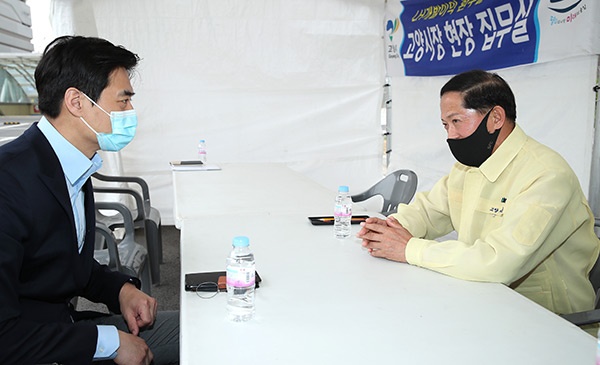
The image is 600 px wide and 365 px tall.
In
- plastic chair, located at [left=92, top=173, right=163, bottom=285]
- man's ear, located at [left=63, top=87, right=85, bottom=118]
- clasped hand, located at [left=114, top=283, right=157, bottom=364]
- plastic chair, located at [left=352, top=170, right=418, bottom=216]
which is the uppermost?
man's ear, located at [left=63, top=87, right=85, bottom=118]

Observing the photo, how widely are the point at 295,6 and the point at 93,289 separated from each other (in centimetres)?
400

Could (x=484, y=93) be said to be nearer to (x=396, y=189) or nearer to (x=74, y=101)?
(x=74, y=101)

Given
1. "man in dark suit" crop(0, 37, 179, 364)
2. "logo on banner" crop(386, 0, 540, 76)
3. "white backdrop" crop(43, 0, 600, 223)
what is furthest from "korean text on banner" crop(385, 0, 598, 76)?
"man in dark suit" crop(0, 37, 179, 364)

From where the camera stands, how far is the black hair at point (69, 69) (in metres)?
1.32

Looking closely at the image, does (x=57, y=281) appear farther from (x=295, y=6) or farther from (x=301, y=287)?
(x=295, y=6)

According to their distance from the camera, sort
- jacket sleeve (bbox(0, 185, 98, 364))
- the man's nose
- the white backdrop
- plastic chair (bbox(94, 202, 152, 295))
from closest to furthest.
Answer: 1. jacket sleeve (bbox(0, 185, 98, 364))
2. the man's nose
3. plastic chair (bbox(94, 202, 152, 295))
4. the white backdrop

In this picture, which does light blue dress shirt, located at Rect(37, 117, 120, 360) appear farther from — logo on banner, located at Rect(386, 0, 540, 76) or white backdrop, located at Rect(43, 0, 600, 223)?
white backdrop, located at Rect(43, 0, 600, 223)

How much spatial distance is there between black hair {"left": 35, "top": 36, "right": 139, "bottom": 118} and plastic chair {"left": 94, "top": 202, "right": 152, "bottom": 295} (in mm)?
971

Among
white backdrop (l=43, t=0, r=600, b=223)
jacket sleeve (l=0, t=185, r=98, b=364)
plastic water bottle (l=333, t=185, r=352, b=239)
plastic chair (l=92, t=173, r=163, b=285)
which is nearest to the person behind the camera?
jacket sleeve (l=0, t=185, r=98, b=364)

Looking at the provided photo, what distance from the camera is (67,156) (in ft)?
4.40

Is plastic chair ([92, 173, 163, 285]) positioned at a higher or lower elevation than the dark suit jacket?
lower

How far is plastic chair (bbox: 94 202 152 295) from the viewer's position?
7.13 feet

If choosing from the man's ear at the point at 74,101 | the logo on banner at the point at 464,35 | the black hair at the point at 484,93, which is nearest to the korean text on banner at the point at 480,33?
the logo on banner at the point at 464,35

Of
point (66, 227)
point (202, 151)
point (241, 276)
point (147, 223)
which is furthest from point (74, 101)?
point (202, 151)
